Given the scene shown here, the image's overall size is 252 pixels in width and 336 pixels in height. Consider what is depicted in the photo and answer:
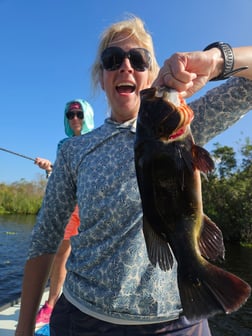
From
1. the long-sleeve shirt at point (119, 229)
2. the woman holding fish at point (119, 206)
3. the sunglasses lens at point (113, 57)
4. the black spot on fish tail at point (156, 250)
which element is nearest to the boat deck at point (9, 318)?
the woman holding fish at point (119, 206)

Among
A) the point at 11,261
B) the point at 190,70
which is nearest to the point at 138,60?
the point at 190,70

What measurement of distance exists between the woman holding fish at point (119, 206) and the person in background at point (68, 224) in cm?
158

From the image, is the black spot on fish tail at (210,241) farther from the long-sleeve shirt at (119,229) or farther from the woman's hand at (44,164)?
the woman's hand at (44,164)

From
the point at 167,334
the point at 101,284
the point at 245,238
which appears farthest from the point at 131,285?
the point at 245,238

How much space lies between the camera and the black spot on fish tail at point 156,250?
1.61m

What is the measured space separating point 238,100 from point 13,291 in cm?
1308

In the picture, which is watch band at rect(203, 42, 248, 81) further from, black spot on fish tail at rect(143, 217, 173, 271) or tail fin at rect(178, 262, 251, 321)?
tail fin at rect(178, 262, 251, 321)

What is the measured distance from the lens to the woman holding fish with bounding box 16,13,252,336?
1.68 m

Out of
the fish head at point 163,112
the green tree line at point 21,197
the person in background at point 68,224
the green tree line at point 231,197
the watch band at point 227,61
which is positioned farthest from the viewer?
the green tree line at point 21,197

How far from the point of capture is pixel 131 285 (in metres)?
1.71

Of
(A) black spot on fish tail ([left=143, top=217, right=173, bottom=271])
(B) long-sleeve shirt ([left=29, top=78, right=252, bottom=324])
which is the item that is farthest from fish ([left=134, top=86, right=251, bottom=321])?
(B) long-sleeve shirt ([left=29, top=78, right=252, bottom=324])

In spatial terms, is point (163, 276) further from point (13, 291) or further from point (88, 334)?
point (13, 291)

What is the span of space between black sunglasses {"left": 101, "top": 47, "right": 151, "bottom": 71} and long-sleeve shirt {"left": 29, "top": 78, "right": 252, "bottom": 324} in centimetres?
37

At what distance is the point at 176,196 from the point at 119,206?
388mm
